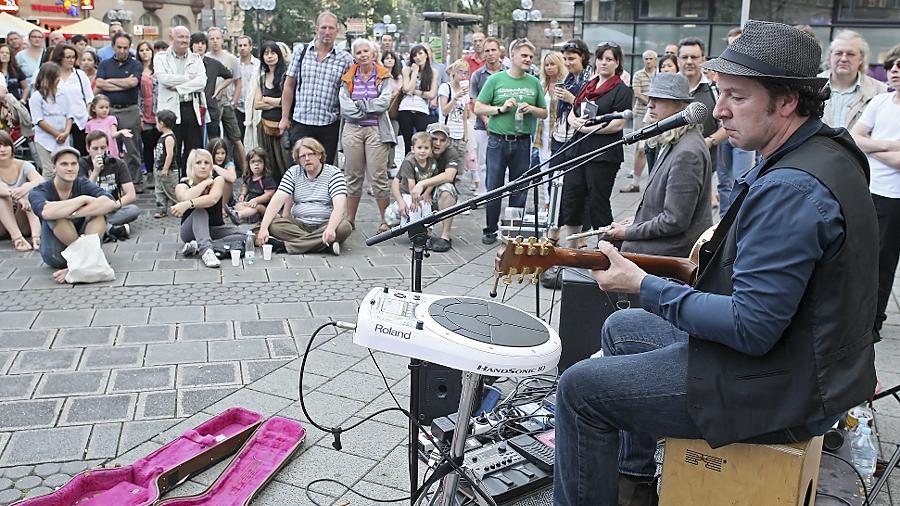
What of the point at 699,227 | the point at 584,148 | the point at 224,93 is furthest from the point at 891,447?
the point at 224,93

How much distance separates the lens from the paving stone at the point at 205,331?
197 inches

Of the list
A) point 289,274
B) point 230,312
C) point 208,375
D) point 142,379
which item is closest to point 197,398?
point 208,375

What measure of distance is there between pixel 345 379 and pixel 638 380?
2.32 metres

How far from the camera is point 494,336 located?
91.4 inches

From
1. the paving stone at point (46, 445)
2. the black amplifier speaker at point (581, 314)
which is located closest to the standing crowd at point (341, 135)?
the black amplifier speaker at point (581, 314)

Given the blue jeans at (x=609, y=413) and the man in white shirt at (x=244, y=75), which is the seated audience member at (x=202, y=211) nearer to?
the man in white shirt at (x=244, y=75)

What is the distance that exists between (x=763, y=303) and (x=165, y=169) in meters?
7.75

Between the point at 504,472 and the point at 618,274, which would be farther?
the point at 504,472

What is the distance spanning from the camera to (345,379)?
4.36 m

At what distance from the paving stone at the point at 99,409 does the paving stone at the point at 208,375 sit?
299 mm

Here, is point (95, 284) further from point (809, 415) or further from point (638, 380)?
point (809, 415)

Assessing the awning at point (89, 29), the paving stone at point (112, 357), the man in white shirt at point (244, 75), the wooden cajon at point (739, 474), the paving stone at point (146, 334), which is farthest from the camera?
the awning at point (89, 29)

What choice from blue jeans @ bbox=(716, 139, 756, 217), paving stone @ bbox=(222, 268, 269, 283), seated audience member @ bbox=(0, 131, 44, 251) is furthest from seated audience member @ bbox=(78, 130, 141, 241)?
blue jeans @ bbox=(716, 139, 756, 217)

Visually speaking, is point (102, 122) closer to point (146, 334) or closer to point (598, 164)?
point (146, 334)
